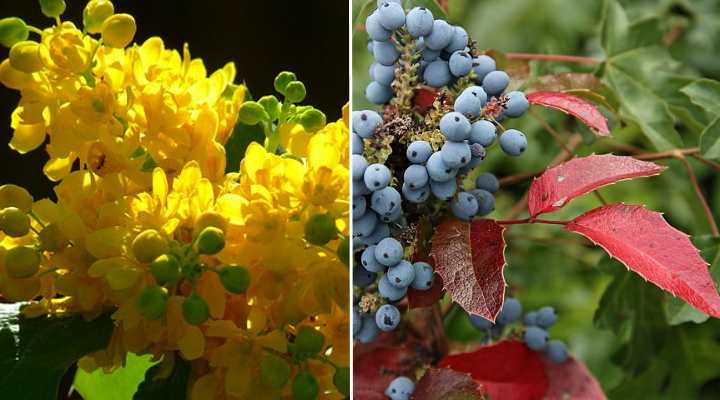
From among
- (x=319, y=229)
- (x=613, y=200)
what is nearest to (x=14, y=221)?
(x=319, y=229)

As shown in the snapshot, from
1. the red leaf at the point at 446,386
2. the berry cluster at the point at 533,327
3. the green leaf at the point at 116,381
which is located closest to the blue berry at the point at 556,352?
the berry cluster at the point at 533,327

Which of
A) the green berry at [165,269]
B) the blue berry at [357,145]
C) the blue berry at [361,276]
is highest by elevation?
the blue berry at [357,145]

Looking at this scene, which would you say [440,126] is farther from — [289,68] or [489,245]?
[289,68]

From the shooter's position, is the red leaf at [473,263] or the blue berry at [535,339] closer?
the red leaf at [473,263]

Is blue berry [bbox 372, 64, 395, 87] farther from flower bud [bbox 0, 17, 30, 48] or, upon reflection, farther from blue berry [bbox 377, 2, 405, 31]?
flower bud [bbox 0, 17, 30, 48]

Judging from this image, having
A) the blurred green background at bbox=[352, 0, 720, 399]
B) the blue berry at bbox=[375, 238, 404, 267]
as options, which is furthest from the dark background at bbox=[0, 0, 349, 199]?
the blue berry at bbox=[375, 238, 404, 267]

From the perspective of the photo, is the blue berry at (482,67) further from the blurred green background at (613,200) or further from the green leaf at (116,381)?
the green leaf at (116,381)
